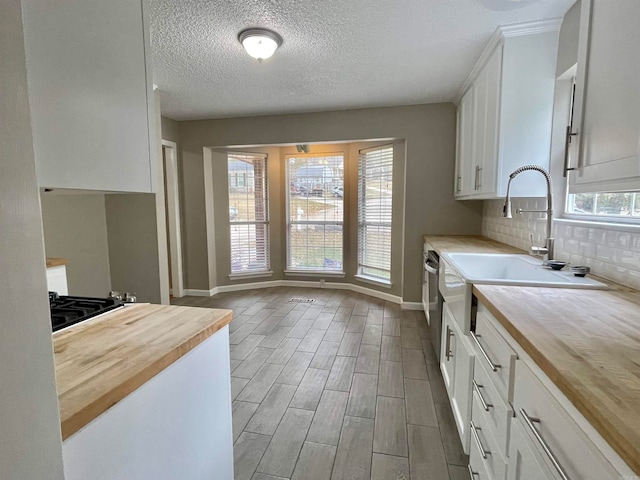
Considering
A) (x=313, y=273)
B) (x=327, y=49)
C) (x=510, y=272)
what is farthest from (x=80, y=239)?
(x=510, y=272)

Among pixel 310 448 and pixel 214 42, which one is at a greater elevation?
pixel 214 42

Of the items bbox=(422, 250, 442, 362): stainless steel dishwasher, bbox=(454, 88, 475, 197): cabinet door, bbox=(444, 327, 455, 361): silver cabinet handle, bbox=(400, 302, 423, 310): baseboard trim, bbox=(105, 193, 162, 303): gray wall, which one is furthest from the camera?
bbox=(400, 302, 423, 310): baseboard trim

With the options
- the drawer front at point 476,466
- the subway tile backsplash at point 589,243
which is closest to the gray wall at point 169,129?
the subway tile backsplash at point 589,243

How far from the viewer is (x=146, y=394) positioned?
81cm

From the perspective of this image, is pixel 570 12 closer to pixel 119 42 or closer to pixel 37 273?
pixel 119 42

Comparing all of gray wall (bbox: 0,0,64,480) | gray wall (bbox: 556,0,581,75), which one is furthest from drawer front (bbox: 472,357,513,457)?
gray wall (bbox: 556,0,581,75)

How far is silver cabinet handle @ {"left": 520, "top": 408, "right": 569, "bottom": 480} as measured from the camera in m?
0.70

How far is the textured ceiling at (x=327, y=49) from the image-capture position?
1.97m

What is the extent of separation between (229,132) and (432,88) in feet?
8.55

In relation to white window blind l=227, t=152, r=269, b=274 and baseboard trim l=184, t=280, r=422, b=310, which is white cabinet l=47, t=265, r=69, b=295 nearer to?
baseboard trim l=184, t=280, r=422, b=310

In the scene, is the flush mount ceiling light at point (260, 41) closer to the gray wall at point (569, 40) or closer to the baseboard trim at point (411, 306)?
the gray wall at point (569, 40)

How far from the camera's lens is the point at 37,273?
1.65ft

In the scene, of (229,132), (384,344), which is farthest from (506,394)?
(229,132)

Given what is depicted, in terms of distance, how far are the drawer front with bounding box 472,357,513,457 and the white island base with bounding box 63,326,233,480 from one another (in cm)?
98
